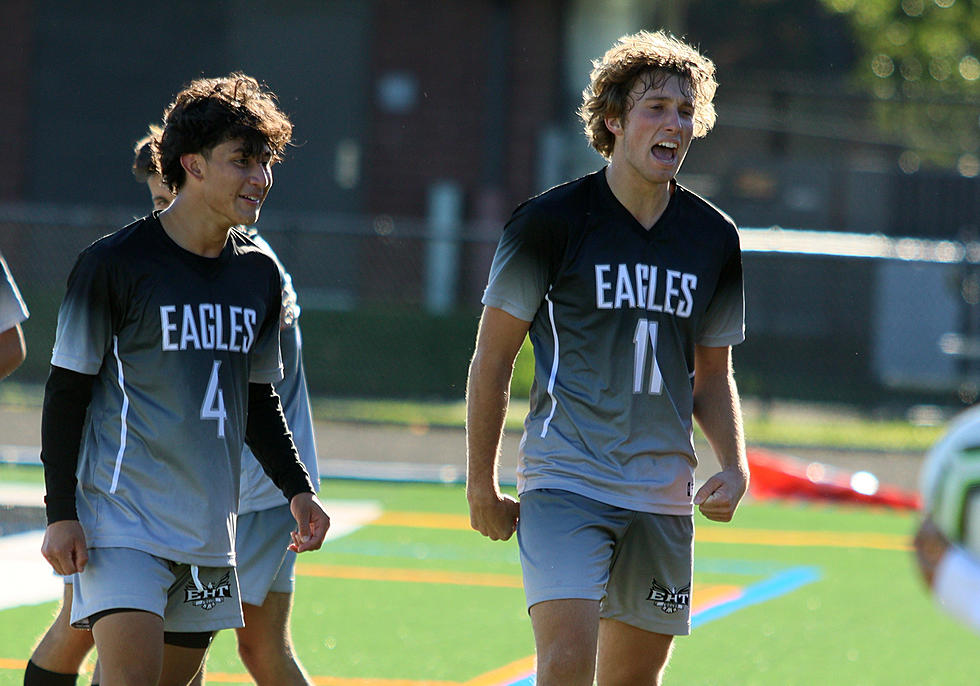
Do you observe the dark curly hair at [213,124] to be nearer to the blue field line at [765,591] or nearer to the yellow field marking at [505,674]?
the yellow field marking at [505,674]

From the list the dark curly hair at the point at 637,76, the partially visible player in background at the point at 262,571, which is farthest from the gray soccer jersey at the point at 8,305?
the dark curly hair at the point at 637,76

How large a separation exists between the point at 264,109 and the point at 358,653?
3.60 meters

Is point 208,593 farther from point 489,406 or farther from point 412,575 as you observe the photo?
point 412,575

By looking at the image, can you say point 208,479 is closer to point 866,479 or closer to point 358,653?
point 358,653

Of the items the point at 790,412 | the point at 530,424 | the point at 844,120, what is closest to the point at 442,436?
the point at 790,412

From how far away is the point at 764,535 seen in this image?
11.7m

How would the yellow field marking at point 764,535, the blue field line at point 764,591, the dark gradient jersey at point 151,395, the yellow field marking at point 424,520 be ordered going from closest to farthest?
the dark gradient jersey at point 151,395 < the blue field line at point 764,591 < the yellow field marking at point 764,535 < the yellow field marking at point 424,520

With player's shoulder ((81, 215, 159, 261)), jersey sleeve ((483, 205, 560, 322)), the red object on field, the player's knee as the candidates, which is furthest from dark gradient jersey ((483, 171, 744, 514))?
the red object on field

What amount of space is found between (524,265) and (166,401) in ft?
3.64

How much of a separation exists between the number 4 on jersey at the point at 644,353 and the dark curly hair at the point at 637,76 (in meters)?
0.66

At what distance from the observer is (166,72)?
23438 mm

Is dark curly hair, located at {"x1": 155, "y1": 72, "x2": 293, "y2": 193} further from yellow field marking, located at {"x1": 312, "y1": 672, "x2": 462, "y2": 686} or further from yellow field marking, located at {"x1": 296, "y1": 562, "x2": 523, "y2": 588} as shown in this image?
yellow field marking, located at {"x1": 296, "y1": 562, "x2": 523, "y2": 588}

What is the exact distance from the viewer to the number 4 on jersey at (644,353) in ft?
15.3

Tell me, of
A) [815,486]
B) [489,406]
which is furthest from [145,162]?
[815,486]
